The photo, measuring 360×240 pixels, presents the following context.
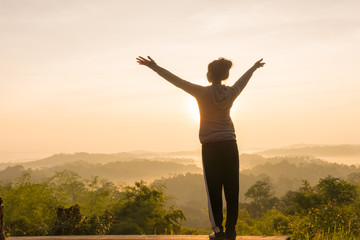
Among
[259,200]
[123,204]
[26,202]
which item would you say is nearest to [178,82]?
[123,204]

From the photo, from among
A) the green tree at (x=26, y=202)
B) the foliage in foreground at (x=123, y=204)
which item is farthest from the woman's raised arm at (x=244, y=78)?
the green tree at (x=26, y=202)

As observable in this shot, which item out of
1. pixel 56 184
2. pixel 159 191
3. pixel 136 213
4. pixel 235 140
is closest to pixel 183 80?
pixel 235 140

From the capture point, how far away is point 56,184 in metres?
40.9

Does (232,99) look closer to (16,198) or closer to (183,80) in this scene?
(183,80)

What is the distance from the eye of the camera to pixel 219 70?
4633mm

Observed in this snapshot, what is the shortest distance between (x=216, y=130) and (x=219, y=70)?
2.41 feet

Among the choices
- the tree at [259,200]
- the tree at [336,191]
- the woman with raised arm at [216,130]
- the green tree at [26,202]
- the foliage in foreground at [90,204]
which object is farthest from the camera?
the tree at [259,200]

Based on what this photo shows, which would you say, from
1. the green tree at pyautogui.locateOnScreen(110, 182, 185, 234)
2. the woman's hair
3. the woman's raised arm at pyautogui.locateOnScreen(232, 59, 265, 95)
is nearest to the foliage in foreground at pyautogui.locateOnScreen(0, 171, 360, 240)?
the green tree at pyautogui.locateOnScreen(110, 182, 185, 234)

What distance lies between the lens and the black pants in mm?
4602

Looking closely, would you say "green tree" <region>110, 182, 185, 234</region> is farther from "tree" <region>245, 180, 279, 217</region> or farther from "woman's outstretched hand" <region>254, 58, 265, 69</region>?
"tree" <region>245, 180, 279, 217</region>

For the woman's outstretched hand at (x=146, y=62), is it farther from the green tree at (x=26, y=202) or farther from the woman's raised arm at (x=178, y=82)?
the green tree at (x=26, y=202)

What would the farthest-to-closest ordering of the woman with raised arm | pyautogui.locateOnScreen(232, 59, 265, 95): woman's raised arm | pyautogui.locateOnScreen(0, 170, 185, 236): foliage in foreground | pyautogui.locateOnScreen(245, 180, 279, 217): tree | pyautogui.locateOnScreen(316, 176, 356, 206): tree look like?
1. pyautogui.locateOnScreen(245, 180, 279, 217): tree
2. pyautogui.locateOnScreen(316, 176, 356, 206): tree
3. pyautogui.locateOnScreen(0, 170, 185, 236): foliage in foreground
4. pyautogui.locateOnScreen(232, 59, 265, 95): woman's raised arm
5. the woman with raised arm

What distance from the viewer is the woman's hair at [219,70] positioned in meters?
4.60

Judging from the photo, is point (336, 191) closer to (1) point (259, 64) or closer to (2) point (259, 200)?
(2) point (259, 200)
